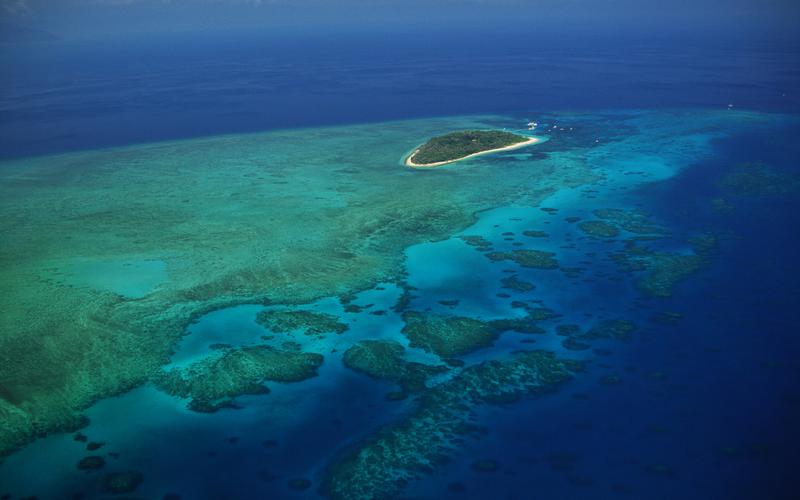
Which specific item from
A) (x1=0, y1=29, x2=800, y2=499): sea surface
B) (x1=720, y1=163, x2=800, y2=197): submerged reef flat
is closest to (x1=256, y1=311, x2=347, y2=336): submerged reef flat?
(x1=0, y1=29, x2=800, y2=499): sea surface

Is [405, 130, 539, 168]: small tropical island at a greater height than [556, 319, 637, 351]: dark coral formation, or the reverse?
[405, 130, 539, 168]: small tropical island

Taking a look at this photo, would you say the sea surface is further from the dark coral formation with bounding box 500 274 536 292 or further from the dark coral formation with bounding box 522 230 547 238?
the dark coral formation with bounding box 522 230 547 238

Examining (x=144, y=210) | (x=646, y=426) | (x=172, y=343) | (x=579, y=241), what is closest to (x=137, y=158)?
(x=144, y=210)

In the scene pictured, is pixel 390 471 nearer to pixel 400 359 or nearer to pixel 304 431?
pixel 304 431

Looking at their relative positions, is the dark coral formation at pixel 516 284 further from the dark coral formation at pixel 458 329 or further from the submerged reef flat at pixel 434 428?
the submerged reef flat at pixel 434 428

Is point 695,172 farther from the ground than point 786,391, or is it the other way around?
point 695,172

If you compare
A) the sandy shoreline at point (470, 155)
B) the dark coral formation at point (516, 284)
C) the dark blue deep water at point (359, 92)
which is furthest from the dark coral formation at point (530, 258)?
the dark blue deep water at point (359, 92)

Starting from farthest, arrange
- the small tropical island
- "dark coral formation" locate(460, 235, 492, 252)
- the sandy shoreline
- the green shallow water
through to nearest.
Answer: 1. the small tropical island
2. the sandy shoreline
3. "dark coral formation" locate(460, 235, 492, 252)
4. the green shallow water
